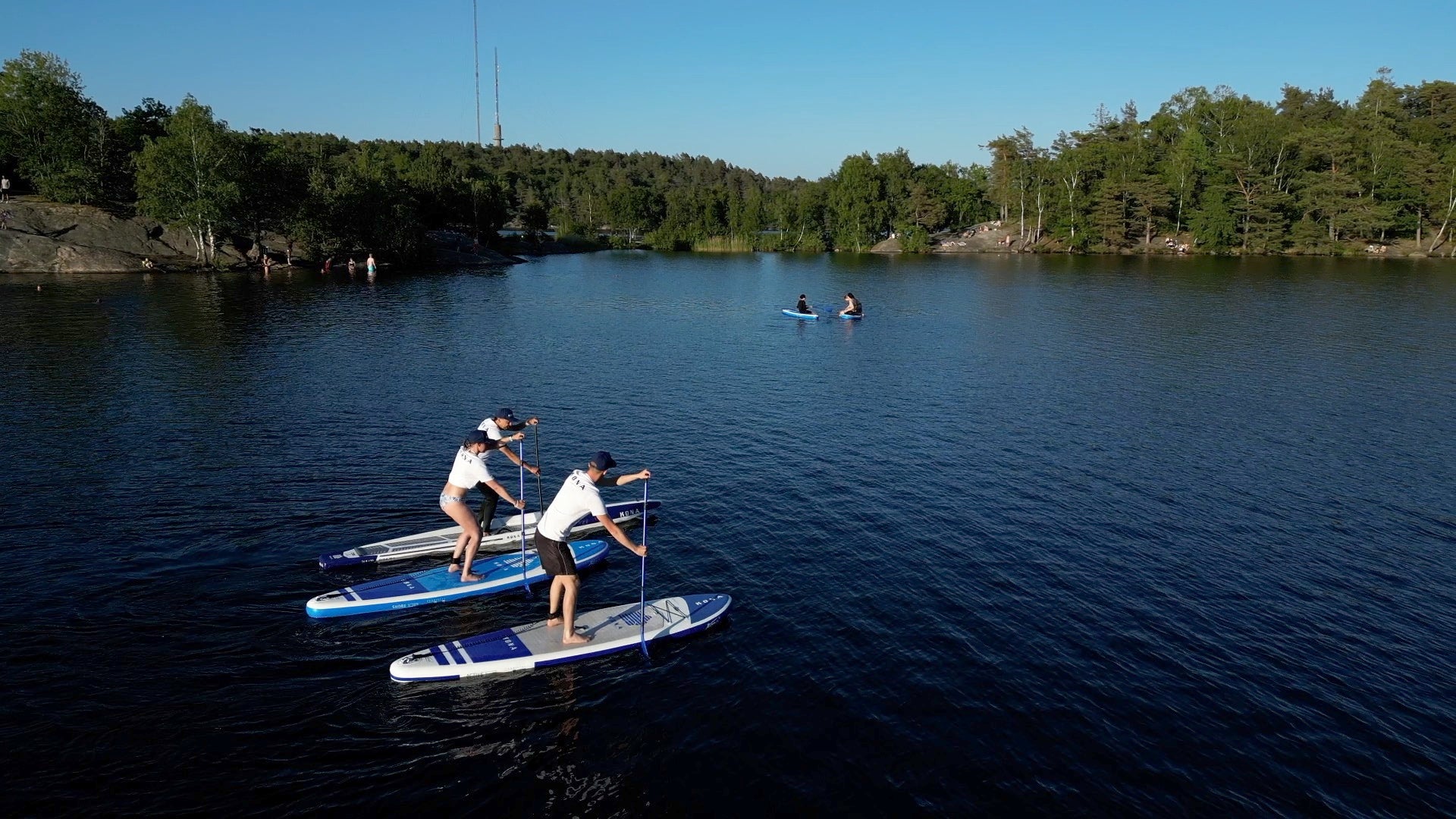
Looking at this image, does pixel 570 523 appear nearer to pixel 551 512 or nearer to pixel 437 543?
pixel 551 512

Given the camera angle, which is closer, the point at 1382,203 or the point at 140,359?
the point at 140,359

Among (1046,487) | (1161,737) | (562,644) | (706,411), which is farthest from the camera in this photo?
(706,411)

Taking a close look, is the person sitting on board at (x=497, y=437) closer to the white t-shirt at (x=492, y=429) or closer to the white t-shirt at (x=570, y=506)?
the white t-shirt at (x=492, y=429)

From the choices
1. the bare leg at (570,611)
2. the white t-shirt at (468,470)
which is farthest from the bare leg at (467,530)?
the bare leg at (570,611)

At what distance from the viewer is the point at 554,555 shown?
53.0 feet

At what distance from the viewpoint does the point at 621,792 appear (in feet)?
42.4

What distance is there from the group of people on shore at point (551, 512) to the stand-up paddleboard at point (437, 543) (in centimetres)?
66

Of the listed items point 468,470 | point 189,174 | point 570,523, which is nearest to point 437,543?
point 468,470

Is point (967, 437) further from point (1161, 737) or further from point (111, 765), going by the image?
point (111, 765)

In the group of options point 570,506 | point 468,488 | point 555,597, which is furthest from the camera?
point 468,488

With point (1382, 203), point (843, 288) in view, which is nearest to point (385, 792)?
point (843, 288)

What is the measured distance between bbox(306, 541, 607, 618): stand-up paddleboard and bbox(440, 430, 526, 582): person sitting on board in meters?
0.34

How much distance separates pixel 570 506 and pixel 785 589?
21.3 ft

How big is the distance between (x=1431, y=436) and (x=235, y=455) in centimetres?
4492
